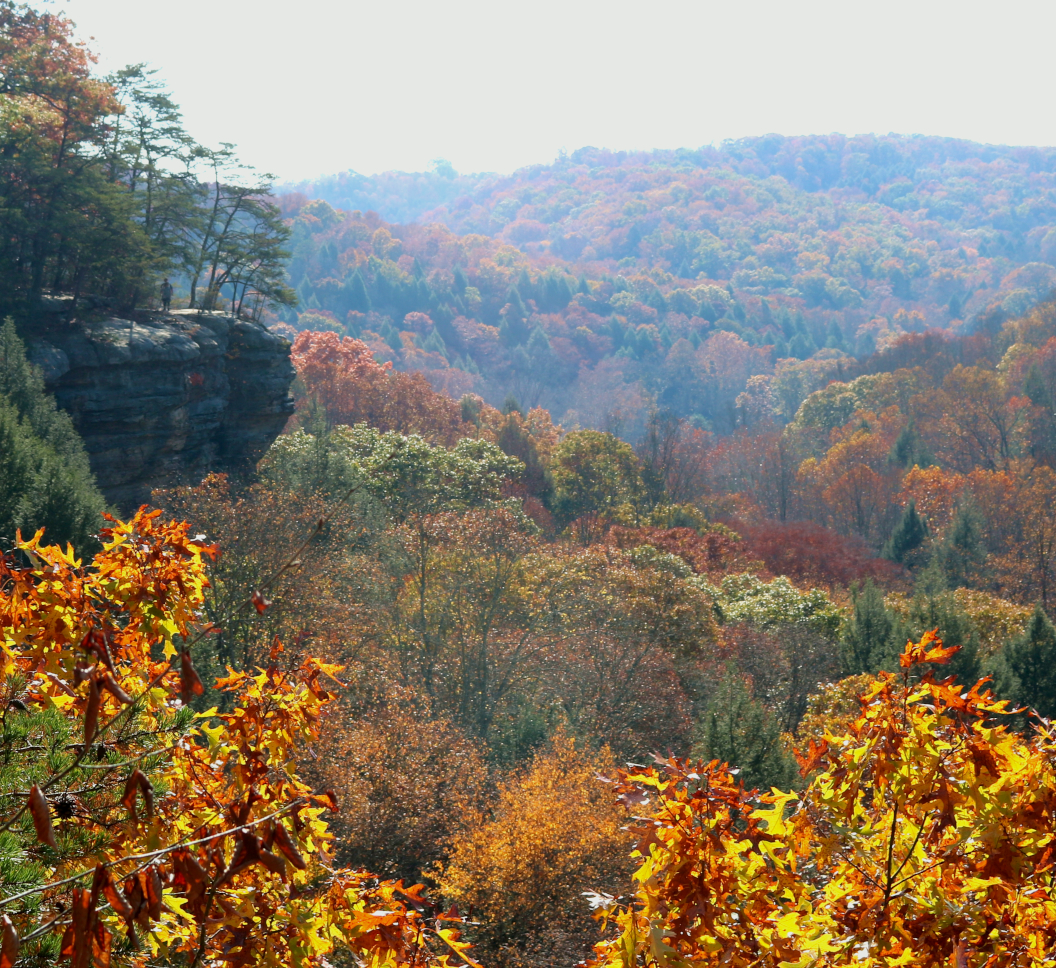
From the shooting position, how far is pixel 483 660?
1983cm

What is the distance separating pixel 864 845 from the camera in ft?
11.2

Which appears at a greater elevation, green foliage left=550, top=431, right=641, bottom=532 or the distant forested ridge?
the distant forested ridge

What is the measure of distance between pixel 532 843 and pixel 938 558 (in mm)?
27930

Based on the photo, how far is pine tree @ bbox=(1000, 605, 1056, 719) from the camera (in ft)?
62.7

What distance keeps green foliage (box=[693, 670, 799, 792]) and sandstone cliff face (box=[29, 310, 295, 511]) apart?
17060 millimetres

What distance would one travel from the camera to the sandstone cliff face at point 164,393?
2402 centimetres

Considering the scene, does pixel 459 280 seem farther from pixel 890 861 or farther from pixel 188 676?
pixel 188 676

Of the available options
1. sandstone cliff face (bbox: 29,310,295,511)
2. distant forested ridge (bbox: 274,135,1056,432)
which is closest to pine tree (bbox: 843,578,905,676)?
sandstone cliff face (bbox: 29,310,295,511)

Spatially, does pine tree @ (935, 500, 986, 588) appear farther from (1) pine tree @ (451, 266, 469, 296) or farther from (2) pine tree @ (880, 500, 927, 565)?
(1) pine tree @ (451, 266, 469, 296)

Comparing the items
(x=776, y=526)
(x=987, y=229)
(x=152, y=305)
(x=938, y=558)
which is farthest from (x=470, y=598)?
(x=987, y=229)

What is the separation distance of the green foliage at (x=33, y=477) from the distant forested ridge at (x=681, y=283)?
195ft

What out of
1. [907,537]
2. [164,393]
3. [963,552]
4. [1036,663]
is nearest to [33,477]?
[164,393]

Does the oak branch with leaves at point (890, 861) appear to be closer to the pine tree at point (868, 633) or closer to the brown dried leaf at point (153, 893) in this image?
the brown dried leaf at point (153, 893)

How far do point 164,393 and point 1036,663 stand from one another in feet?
79.1
